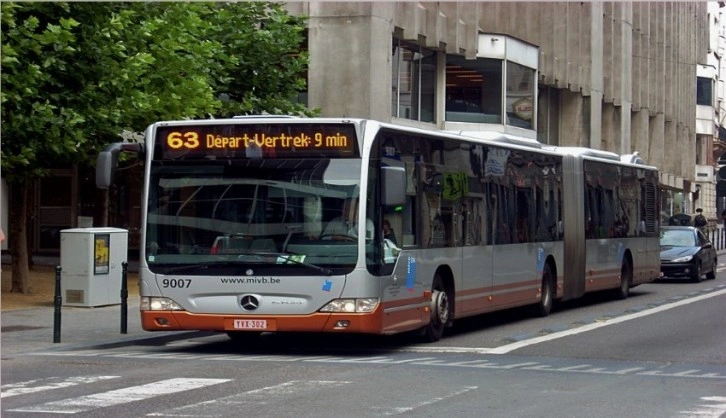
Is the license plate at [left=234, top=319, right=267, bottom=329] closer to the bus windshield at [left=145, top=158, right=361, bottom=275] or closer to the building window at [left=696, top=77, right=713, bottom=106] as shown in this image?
the bus windshield at [left=145, top=158, right=361, bottom=275]

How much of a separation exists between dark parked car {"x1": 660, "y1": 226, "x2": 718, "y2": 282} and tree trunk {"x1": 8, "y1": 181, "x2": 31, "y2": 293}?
1695 centimetres

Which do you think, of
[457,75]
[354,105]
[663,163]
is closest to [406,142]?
[354,105]

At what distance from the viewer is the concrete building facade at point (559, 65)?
112 feet

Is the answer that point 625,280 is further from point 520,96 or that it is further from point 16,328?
point 520,96

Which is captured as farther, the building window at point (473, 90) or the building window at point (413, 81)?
the building window at point (473, 90)

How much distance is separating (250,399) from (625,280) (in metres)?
17.5

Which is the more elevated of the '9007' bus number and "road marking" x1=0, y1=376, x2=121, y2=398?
the '9007' bus number

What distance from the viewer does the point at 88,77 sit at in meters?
21.6

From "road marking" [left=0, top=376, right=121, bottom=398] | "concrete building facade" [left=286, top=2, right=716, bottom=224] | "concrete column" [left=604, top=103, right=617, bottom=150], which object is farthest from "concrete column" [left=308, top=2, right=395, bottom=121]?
"concrete column" [left=604, top=103, right=617, bottom=150]

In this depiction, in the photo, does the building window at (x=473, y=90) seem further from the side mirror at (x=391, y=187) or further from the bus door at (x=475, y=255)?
the side mirror at (x=391, y=187)

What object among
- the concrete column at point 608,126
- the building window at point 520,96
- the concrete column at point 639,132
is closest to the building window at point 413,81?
the building window at point 520,96

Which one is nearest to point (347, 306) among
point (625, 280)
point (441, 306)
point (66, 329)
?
point (441, 306)

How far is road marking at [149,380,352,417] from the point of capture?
10234mm

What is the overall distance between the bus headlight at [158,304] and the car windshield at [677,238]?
2225 cm
